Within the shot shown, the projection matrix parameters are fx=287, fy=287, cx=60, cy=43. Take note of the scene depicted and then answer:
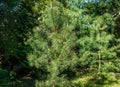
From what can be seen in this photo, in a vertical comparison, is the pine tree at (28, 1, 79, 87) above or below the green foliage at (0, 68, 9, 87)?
above

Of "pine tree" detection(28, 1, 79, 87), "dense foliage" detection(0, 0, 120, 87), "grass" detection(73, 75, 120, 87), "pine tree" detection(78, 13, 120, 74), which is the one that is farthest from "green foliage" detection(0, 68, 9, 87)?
"pine tree" detection(78, 13, 120, 74)

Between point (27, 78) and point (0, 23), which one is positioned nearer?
point (0, 23)

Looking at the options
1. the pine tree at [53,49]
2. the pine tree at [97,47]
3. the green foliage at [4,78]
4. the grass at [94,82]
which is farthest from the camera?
the pine tree at [97,47]

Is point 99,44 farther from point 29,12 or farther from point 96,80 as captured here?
point 29,12

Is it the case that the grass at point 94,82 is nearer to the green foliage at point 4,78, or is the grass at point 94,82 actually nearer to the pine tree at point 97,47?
the pine tree at point 97,47

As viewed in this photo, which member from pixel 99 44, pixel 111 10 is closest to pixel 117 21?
pixel 111 10

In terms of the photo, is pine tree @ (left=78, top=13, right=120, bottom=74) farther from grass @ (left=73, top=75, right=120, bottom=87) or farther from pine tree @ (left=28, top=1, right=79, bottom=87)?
pine tree @ (left=28, top=1, right=79, bottom=87)

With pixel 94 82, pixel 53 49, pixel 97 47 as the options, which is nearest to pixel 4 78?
pixel 53 49

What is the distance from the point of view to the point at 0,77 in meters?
16.7

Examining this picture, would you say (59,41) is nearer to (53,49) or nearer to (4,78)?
(53,49)

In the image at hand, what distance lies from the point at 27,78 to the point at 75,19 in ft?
15.4

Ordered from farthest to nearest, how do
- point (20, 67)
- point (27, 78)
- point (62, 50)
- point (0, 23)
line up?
point (20, 67)
point (27, 78)
point (0, 23)
point (62, 50)

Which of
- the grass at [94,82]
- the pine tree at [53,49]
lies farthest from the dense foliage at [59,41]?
the grass at [94,82]

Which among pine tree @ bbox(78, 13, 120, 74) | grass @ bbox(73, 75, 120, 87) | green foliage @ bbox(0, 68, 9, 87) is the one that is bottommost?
grass @ bbox(73, 75, 120, 87)
